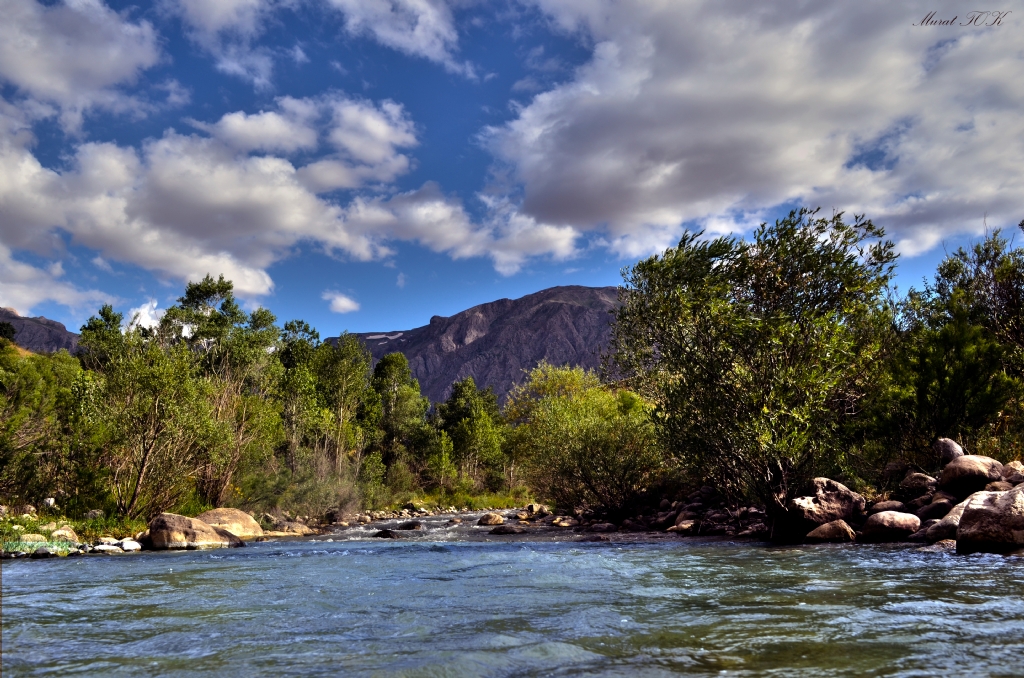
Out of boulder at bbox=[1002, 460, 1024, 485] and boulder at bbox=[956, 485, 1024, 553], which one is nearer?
boulder at bbox=[956, 485, 1024, 553]

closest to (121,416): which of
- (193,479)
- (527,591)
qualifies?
(193,479)

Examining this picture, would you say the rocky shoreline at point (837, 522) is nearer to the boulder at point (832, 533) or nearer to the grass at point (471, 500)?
the boulder at point (832, 533)

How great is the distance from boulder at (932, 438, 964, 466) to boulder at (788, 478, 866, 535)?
3384 mm

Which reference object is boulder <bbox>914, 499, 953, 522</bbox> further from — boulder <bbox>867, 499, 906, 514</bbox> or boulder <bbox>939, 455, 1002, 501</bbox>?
boulder <bbox>867, 499, 906, 514</bbox>

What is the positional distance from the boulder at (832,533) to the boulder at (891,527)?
405 mm

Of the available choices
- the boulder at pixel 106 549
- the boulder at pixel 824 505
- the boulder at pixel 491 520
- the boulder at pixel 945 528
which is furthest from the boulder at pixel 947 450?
the boulder at pixel 106 549

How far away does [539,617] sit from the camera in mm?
8453

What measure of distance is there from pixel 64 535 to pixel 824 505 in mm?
24217

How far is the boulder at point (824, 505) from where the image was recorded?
18688 millimetres

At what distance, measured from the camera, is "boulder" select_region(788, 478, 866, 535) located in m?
18.7

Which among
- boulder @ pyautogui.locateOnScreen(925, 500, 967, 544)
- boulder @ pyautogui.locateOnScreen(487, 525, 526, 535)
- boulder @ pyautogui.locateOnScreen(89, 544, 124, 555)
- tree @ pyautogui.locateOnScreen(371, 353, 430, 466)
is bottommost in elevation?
boulder @ pyautogui.locateOnScreen(487, 525, 526, 535)

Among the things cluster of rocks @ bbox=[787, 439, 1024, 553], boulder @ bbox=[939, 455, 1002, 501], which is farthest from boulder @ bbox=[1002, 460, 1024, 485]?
boulder @ bbox=[939, 455, 1002, 501]

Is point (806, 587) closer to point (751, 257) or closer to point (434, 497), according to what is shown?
point (751, 257)

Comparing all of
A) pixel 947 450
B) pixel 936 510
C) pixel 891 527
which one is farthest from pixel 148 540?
pixel 947 450
